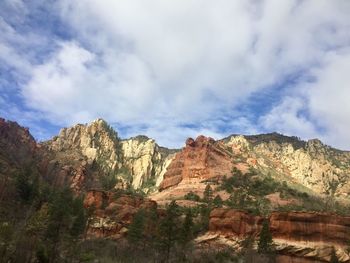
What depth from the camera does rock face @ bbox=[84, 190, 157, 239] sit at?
101m

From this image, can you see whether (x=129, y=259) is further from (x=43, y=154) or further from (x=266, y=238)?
(x=43, y=154)

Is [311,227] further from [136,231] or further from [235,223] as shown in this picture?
[136,231]

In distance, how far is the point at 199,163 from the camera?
156625 millimetres

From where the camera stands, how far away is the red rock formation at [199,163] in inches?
6083

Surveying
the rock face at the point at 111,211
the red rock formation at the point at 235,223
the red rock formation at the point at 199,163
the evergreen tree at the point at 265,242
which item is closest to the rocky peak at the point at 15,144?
the rock face at the point at 111,211

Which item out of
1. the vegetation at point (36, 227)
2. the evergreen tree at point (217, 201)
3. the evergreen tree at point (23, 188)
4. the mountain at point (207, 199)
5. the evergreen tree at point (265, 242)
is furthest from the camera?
the evergreen tree at point (217, 201)

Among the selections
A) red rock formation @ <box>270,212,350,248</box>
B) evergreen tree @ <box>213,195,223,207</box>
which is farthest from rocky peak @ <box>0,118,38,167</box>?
red rock formation @ <box>270,212,350,248</box>

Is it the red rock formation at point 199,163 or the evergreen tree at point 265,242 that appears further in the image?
the red rock formation at point 199,163

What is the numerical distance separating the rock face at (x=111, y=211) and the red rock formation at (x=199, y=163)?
1762 inches

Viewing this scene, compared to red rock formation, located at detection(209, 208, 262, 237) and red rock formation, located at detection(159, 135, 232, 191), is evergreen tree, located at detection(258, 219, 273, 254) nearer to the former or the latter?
red rock formation, located at detection(209, 208, 262, 237)

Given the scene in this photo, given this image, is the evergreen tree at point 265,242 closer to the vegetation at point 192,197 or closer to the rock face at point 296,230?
the rock face at point 296,230

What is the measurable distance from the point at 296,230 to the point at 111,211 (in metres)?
44.4

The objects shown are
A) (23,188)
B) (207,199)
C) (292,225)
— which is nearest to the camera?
(292,225)

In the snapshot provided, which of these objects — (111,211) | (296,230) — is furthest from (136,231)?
(296,230)
